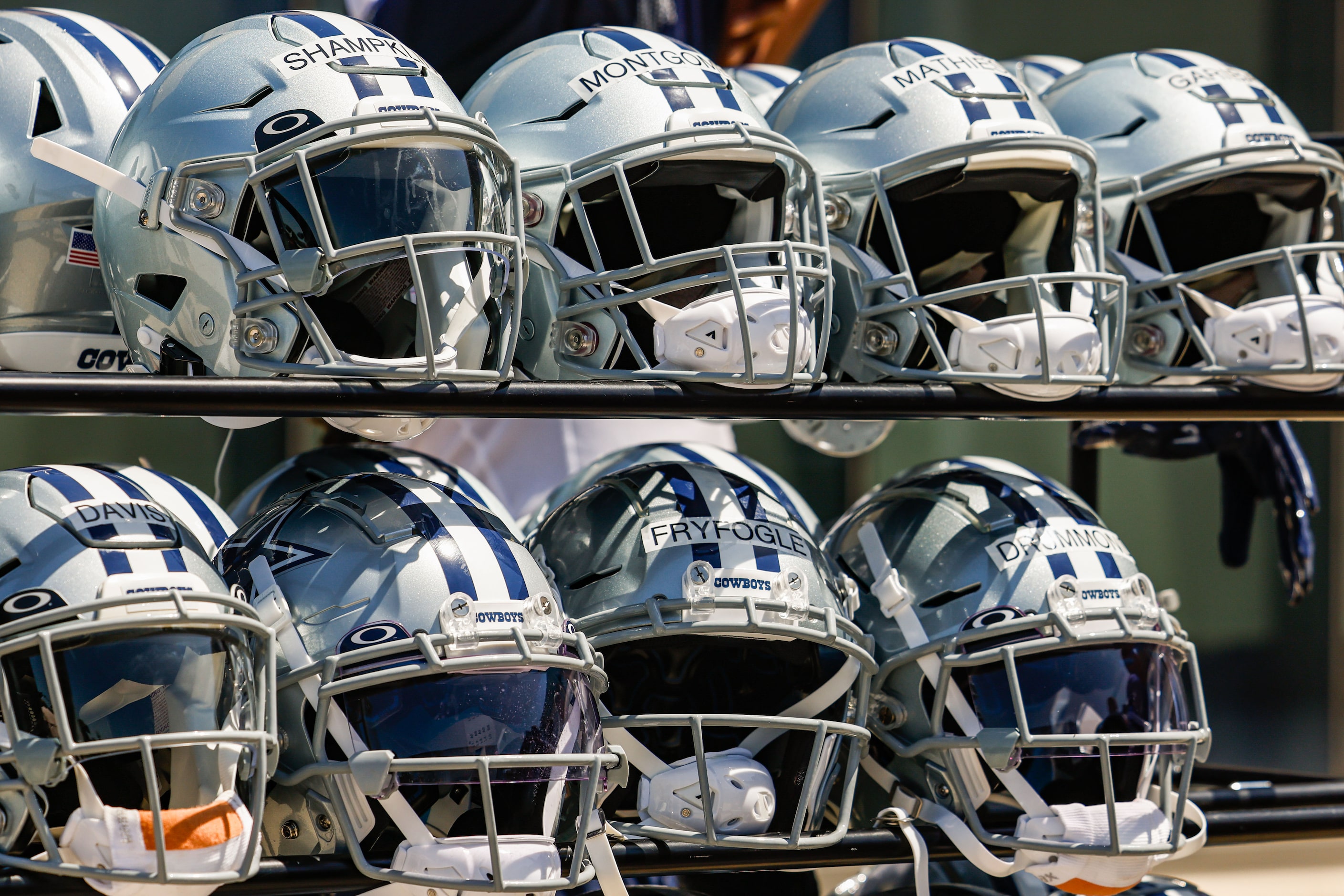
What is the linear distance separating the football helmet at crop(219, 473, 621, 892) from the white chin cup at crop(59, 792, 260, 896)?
11 centimetres

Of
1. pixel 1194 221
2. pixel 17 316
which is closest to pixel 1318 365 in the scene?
pixel 1194 221

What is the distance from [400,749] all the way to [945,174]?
0.82 m

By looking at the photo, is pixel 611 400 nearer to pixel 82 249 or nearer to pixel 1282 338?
pixel 82 249

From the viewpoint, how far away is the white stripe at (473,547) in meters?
1.37

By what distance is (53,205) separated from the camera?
148 centimetres

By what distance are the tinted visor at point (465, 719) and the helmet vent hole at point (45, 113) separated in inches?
26.3

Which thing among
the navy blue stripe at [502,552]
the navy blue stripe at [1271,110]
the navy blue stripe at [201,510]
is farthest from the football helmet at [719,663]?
the navy blue stripe at [1271,110]

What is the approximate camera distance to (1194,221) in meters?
1.75

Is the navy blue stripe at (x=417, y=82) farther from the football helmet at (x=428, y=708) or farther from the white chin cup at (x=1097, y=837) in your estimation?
Answer: the white chin cup at (x=1097, y=837)

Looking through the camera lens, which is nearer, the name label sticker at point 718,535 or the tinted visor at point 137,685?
the tinted visor at point 137,685

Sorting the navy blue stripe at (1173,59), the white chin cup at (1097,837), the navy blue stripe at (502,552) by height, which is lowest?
the white chin cup at (1097,837)

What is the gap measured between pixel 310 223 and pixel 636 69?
42cm

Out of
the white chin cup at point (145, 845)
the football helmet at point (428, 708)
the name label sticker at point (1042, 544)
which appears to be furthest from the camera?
the name label sticker at point (1042, 544)

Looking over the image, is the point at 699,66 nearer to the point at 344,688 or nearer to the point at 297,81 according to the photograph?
the point at 297,81
